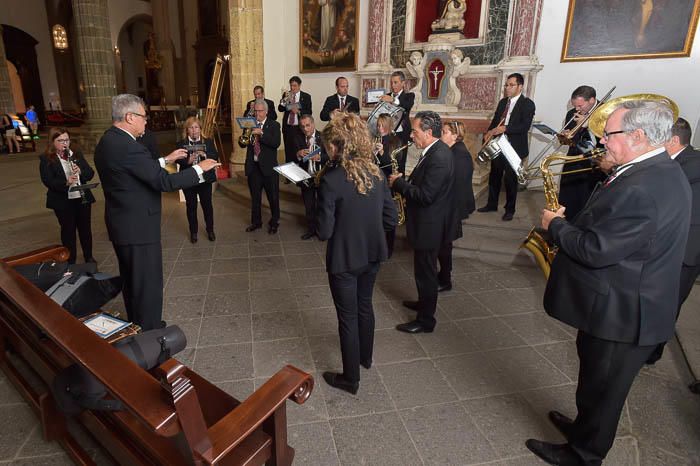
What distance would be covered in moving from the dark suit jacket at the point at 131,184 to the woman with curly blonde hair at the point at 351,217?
110 centimetres

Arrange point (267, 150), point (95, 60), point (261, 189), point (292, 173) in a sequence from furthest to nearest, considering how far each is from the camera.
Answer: point (95, 60), point (261, 189), point (267, 150), point (292, 173)

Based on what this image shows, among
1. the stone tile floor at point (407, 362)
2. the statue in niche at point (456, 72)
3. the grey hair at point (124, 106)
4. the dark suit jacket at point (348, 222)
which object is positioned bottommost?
the stone tile floor at point (407, 362)

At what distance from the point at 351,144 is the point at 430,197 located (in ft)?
3.21

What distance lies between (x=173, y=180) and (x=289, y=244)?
9.06ft

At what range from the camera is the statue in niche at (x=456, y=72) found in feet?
23.0

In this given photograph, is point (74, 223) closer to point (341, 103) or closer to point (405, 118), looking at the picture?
point (341, 103)

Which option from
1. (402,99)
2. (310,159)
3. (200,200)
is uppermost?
(402,99)

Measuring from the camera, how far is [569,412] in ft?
8.62

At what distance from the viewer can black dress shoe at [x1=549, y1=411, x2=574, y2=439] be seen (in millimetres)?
2420

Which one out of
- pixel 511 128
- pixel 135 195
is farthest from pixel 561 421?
pixel 511 128

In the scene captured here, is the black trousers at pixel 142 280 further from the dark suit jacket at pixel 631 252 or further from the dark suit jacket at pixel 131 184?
the dark suit jacket at pixel 631 252

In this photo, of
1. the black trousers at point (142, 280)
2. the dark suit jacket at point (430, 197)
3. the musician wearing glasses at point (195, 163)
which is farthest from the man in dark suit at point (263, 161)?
the dark suit jacket at point (430, 197)

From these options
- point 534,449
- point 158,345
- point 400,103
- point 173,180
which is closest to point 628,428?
point 534,449

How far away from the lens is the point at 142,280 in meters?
3.05
